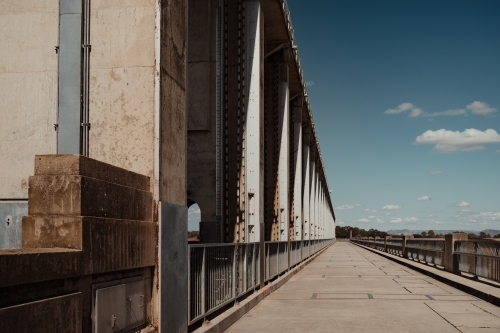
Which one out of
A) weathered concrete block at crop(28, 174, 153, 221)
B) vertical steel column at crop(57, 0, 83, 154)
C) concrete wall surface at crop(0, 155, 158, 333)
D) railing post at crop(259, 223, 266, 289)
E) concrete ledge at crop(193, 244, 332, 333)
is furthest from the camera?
railing post at crop(259, 223, 266, 289)

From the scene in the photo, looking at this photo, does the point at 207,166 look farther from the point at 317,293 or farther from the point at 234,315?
the point at 234,315

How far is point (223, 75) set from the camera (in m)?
18.9

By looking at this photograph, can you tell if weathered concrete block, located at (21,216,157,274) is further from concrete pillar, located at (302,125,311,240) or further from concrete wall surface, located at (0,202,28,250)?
concrete pillar, located at (302,125,311,240)

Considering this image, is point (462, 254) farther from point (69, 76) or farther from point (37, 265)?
point (37, 265)

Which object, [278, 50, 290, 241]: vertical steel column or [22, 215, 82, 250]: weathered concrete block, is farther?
[278, 50, 290, 241]: vertical steel column

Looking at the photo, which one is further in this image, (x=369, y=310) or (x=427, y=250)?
(x=427, y=250)

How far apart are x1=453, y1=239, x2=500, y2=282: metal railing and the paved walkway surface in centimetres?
105

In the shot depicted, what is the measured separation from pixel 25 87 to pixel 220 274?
4.62 m

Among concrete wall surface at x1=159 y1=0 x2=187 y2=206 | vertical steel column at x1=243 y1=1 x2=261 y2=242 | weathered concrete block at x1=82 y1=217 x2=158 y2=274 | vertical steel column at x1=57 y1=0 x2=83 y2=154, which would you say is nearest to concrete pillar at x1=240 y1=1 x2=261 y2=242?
vertical steel column at x1=243 y1=1 x2=261 y2=242

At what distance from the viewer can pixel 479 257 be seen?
62.7ft

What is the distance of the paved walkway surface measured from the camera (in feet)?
36.4

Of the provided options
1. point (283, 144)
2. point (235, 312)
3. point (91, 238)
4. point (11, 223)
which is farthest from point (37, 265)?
point (283, 144)

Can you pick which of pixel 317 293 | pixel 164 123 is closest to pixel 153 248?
pixel 164 123

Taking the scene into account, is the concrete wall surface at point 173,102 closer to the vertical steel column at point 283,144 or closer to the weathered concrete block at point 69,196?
the weathered concrete block at point 69,196
